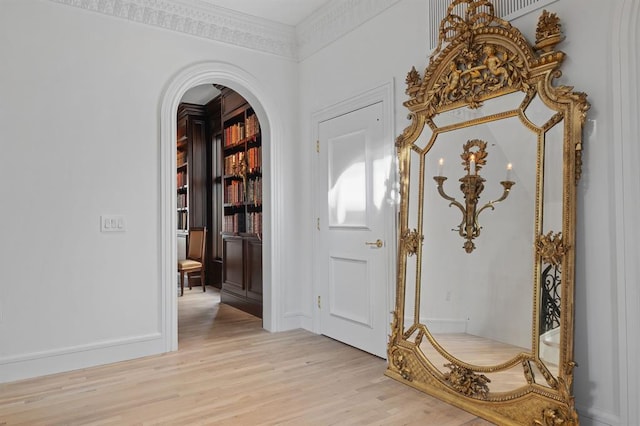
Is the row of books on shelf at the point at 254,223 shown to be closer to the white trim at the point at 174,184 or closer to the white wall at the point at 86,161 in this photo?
the white trim at the point at 174,184

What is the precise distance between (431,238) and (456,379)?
34.2 inches

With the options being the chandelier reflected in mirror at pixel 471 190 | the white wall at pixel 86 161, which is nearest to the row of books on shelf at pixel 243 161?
the white wall at pixel 86 161

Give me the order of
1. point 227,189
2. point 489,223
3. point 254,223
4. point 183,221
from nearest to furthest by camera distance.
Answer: point 489,223, point 254,223, point 227,189, point 183,221

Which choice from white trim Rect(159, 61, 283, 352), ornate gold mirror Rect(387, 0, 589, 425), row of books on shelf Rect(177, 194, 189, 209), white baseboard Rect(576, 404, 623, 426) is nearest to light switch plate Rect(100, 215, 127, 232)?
white trim Rect(159, 61, 283, 352)

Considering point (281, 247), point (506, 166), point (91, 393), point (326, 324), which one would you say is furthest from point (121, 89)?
point (506, 166)

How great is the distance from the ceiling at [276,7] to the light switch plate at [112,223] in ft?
6.65

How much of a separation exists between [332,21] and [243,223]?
253cm

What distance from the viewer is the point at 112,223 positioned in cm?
346

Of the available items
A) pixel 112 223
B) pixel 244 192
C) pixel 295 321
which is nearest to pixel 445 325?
pixel 295 321

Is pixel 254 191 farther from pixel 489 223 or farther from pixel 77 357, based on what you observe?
pixel 489 223

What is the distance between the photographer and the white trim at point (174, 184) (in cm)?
368

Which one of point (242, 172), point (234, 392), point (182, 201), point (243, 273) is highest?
point (242, 172)

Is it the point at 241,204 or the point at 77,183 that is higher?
the point at 77,183

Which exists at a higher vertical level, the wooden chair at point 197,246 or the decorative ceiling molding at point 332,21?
the decorative ceiling molding at point 332,21
